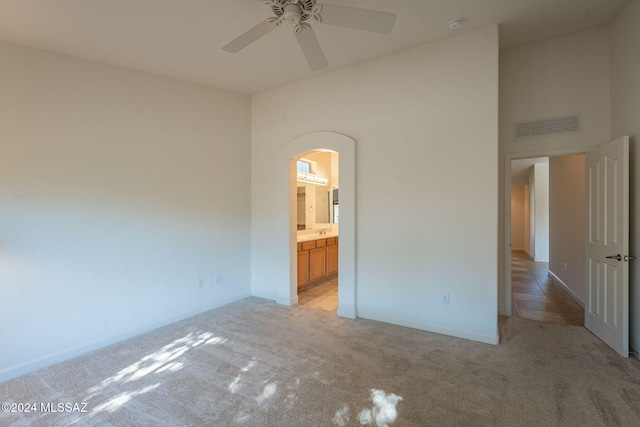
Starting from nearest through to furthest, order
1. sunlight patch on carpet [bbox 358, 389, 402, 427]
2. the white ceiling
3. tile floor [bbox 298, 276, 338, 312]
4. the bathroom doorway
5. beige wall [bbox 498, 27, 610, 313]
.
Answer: sunlight patch on carpet [bbox 358, 389, 402, 427] → the white ceiling → beige wall [bbox 498, 27, 610, 313] → tile floor [bbox 298, 276, 338, 312] → the bathroom doorway

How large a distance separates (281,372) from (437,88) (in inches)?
127

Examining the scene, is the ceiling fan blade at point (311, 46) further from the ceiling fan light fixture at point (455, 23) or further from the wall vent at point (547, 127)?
the wall vent at point (547, 127)

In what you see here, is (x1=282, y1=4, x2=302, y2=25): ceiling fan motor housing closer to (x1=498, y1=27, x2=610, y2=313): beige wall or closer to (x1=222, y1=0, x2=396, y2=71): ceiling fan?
(x1=222, y1=0, x2=396, y2=71): ceiling fan

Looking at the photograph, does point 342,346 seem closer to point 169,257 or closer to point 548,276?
point 169,257

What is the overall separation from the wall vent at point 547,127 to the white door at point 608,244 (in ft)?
1.17

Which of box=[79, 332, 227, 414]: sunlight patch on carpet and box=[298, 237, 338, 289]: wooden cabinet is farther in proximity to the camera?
box=[298, 237, 338, 289]: wooden cabinet

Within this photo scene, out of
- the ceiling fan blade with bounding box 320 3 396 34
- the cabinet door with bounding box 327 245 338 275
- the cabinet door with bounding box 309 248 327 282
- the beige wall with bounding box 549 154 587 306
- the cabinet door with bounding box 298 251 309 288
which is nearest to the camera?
the ceiling fan blade with bounding box 320 3 396 34

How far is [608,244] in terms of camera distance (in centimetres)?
288

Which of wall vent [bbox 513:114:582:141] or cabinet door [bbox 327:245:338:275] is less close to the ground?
wall vent [bbox 513:114:582:141]

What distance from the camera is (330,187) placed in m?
6.81

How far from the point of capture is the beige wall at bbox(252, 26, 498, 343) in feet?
9.73

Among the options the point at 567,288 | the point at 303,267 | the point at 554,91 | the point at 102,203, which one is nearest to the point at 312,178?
the point at 303,267

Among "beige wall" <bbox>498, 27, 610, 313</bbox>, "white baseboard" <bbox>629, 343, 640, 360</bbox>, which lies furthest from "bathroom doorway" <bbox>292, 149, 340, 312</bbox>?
"white baseboard" <bbox>629, 343, 640, 360</bbox>

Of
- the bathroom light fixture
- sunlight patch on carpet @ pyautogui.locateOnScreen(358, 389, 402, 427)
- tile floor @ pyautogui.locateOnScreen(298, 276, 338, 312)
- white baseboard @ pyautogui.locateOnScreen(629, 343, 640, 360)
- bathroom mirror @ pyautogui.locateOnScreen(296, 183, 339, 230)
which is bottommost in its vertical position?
sunlight patch on carpet @ pyautogui.locateOnScreen(358, 389, 402, 427)
